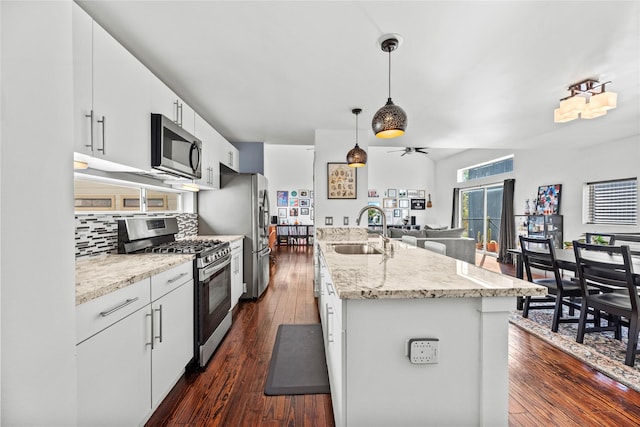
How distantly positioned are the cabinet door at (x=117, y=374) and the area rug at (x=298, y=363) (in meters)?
0.76

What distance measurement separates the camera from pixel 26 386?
648 millimetres

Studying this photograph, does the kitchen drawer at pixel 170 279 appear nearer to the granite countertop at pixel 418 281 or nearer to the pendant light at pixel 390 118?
the granite countertop at pixel 418 281

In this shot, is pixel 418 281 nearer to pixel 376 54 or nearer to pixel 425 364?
pixel 425 364

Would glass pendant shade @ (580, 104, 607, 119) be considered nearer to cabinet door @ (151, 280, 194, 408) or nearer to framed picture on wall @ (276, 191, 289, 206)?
cabinet door @ (151, 280, 194, 408)

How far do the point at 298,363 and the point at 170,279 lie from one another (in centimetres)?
115

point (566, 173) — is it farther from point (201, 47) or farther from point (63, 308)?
point (63, 308)

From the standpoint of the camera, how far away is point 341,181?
395 cm

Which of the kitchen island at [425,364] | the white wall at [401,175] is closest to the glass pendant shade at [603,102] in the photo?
the kitchen island at [425,364]

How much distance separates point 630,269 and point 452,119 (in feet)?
7.55

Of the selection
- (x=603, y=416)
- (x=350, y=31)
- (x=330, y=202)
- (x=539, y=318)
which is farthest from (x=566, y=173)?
(x=350, y=31)

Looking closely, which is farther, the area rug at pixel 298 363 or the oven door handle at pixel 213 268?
the oven door handle at pixel 213 268

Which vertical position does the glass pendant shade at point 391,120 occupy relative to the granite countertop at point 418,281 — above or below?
above

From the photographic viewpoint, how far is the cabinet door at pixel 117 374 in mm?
1077

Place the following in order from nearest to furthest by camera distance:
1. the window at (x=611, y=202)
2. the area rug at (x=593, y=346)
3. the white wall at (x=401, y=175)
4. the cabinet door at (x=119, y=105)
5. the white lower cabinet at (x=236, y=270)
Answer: the cabinet door at (x=119, y=105) → the area rug at (x=593, y=346) → the white lower cabinet at (x=236, y=270) → the window at (x=611, y=202) → the white wall at (x=401, y=175)
